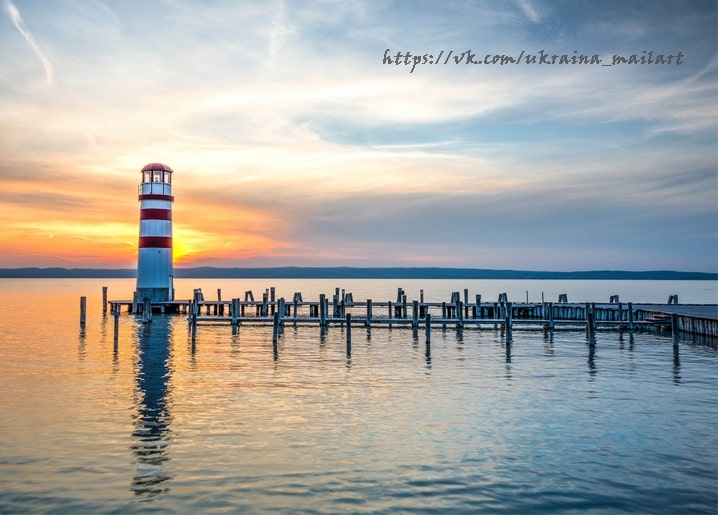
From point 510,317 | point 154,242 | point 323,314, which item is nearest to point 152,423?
point 510,317

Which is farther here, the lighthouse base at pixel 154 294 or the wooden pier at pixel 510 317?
the lighthouse base at pixel 154 294

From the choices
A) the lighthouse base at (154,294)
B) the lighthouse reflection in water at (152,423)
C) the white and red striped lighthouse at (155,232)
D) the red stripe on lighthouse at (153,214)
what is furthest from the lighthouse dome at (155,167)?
the lighthouse reflection in water at (152,423)

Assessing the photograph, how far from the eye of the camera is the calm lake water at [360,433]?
11.2 meters

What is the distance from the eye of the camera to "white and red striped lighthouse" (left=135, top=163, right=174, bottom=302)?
49.4 metres

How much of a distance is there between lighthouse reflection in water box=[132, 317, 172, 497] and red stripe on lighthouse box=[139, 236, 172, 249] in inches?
752

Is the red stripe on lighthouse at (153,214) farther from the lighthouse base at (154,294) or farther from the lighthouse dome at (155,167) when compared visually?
the lighthouse base at (154,294)

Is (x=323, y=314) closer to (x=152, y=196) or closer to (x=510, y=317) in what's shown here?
(x=510, y=317)

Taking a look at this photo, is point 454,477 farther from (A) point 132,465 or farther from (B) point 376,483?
(A) point 132,465

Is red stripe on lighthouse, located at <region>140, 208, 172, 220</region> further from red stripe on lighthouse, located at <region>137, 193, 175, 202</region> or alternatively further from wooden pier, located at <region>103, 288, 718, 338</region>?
wooden pier, located at <region>103, 288, 718, 338</region>

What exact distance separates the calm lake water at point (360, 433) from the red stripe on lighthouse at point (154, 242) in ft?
69.8

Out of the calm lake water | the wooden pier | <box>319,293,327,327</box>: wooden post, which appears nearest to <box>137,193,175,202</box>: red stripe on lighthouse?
the wooden pier

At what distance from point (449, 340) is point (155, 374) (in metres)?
18.4

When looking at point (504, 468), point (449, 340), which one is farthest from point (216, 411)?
point (449, 340)

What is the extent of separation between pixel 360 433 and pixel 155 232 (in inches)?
1530
